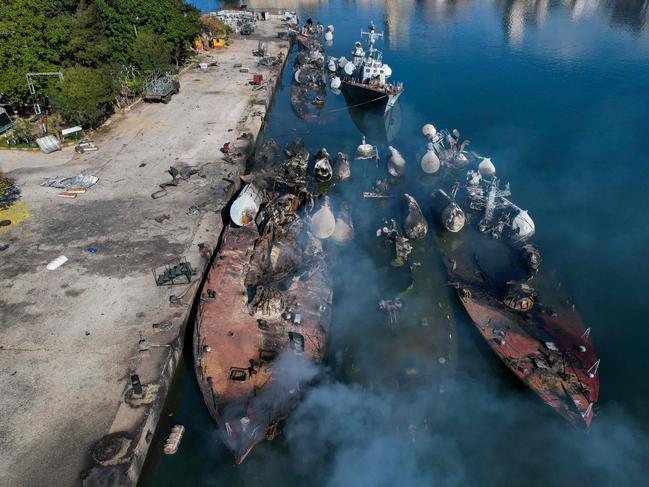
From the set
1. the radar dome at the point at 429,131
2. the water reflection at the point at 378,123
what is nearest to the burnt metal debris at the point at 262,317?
the water reflection at the point at 378,123

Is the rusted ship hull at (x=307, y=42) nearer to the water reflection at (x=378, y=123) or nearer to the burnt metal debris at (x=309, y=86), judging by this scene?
the burnt metal debris at (x=309, y=86)

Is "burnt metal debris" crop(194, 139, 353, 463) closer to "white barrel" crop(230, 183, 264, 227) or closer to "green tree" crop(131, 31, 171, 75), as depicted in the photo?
"white barrel" crop(230, 183, 264, 227)

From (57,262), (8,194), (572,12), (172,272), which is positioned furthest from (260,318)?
(572,12)

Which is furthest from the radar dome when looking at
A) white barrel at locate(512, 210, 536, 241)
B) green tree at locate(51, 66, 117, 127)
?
green tree at locate(51, 66, 117, 127)

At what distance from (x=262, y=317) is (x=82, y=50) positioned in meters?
56.4

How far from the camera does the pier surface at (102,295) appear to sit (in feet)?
85.6

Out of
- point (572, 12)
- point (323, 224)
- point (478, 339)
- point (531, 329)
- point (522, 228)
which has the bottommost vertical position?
point (572, 12)

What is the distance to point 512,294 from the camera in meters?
35.2

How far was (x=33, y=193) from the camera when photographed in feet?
160

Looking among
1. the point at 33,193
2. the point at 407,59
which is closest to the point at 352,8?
the point at 407,59

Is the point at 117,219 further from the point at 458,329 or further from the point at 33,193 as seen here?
the point at 458,329

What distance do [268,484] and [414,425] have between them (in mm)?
9903

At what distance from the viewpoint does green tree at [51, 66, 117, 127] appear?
59375 millimetres

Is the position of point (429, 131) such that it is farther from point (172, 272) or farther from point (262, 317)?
point (262, 317)
